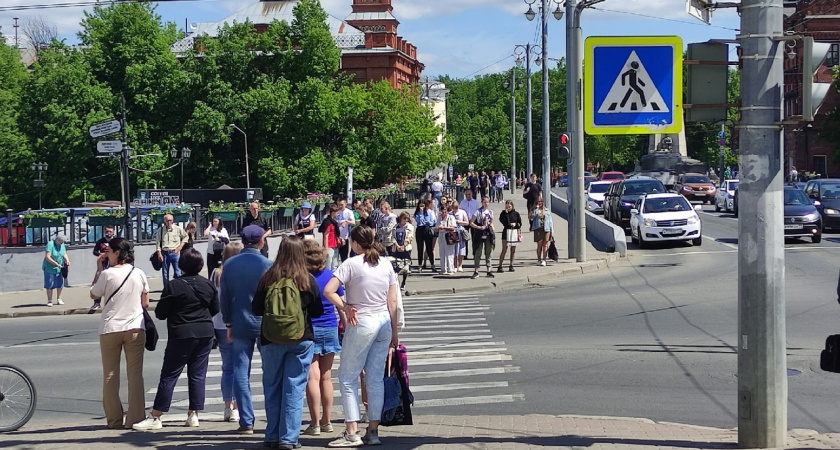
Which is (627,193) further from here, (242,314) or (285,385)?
(285,385)

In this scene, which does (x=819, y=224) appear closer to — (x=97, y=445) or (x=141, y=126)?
(x=97, y=445)

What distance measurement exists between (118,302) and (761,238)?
18.9ft

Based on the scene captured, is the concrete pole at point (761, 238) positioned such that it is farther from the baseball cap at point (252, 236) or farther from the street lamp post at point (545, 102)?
the street lamp post at point (545, 102)

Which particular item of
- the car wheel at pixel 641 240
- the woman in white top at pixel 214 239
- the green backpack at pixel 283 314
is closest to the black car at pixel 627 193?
the car wheel at pixel 641 240

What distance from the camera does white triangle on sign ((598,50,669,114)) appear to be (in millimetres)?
10180

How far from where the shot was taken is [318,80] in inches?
2522

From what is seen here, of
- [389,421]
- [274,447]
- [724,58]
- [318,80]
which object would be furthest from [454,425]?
[318,80]

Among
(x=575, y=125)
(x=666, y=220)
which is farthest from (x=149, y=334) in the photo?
(x=666, y=220)

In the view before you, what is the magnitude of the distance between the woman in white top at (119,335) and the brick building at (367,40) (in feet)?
248

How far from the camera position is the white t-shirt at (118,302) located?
9.30 metres

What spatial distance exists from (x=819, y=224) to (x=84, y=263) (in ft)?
69.8

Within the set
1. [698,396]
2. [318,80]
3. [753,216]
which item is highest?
[318,80]

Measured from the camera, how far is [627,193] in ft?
120

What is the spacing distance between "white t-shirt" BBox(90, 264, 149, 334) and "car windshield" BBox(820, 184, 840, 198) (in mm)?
30480
